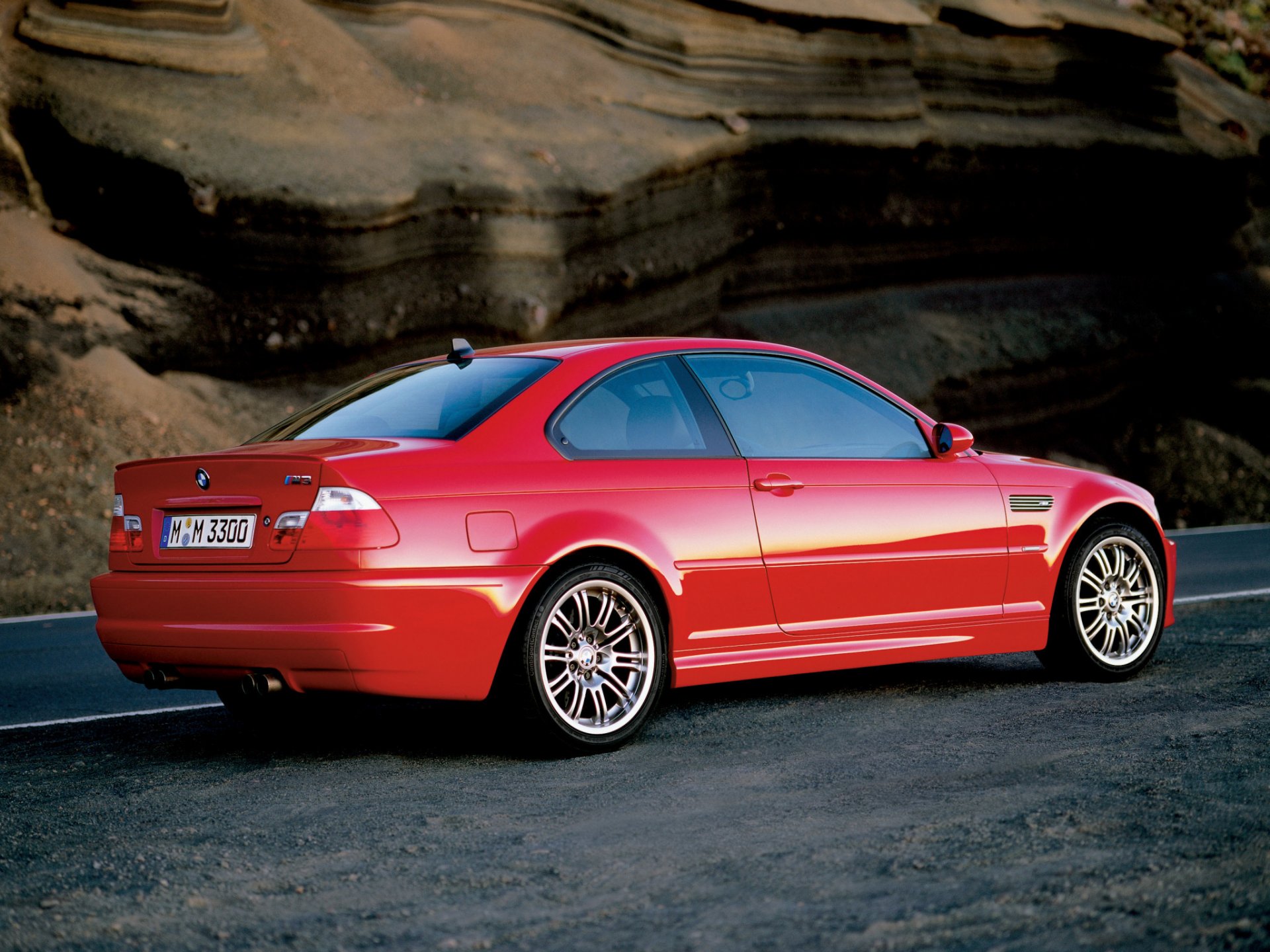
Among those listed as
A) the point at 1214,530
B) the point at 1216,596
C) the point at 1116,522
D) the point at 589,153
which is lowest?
the point at 1214,530

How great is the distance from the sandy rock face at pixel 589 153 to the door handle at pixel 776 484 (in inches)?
536

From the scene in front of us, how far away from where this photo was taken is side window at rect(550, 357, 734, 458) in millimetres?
6297

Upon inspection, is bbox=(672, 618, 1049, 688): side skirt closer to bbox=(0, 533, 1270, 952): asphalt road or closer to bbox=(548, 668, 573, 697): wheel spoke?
bbox=(0, 533, 1270, 952): asphalt road

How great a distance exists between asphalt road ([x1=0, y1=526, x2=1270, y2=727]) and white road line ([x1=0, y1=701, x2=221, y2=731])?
54mm

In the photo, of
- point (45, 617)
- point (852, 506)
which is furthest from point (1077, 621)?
point (45, 617)

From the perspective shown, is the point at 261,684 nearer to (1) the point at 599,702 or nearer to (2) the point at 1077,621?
(1) the point at 599,702

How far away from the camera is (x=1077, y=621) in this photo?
24.6ft

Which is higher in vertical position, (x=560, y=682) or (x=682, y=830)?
(x=560, y=682)

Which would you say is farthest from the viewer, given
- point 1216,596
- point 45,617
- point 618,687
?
point 45,617

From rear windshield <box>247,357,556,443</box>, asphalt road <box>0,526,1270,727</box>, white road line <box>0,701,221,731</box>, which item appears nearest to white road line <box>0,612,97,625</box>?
asphalt road <box>0,526,1270,727</box>

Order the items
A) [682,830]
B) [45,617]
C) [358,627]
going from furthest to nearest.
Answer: [45,617]
[358,627]
[682,830]

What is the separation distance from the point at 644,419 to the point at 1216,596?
6101mm

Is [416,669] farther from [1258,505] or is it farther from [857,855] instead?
[1258,505]

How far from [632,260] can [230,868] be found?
1803cm
